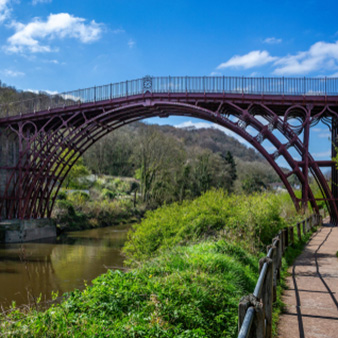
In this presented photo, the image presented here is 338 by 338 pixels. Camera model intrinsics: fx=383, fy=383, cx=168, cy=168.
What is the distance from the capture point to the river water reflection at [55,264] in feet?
38.9

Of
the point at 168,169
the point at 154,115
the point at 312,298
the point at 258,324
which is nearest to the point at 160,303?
the point at 258,324

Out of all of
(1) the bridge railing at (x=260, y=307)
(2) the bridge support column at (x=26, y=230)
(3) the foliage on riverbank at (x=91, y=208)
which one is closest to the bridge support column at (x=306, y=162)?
(1) the bridge railing at (x=260, y=307)

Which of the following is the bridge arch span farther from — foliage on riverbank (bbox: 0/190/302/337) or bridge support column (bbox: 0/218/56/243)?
foliage on riverbank (bbox: 0/190/302/337)

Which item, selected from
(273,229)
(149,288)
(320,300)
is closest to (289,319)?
(320,300)

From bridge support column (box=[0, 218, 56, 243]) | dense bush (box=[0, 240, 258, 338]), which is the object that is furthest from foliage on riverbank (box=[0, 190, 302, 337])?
bridge support column (box=[0, 218, 56, 243])

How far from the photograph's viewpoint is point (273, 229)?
11609mm

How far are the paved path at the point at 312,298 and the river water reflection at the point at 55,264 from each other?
3.75 metres

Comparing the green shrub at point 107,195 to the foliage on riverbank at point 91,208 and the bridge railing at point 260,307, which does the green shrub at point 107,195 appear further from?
the bridge railing at point 260,307

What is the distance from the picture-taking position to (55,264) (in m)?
16.3

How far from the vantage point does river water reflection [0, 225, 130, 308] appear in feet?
38.9

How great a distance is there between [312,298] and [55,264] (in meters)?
12.2

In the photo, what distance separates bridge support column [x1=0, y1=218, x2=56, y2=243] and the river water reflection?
1.02 m

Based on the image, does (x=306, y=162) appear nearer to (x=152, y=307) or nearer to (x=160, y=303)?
(x=160, y=303)

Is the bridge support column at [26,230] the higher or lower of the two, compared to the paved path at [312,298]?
lower
